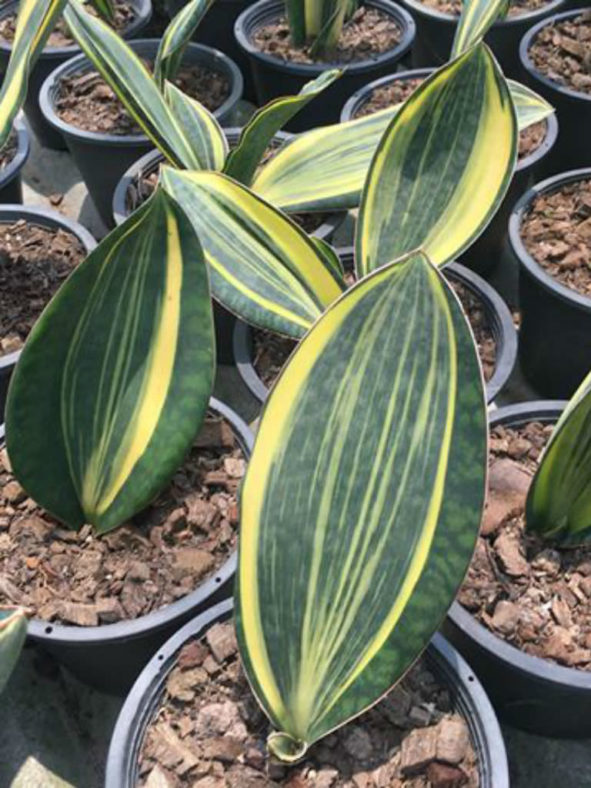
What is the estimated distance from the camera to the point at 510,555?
90cm

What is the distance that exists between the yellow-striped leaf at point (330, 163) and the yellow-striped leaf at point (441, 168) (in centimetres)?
17

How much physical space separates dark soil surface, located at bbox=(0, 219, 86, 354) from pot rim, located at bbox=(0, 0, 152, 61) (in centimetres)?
58

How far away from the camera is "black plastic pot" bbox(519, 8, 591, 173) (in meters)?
1.53

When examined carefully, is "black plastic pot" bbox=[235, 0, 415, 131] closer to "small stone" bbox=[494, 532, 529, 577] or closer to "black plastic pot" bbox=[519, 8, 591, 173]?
"black plastic pot" bbox=[519, 8, 591, 173]

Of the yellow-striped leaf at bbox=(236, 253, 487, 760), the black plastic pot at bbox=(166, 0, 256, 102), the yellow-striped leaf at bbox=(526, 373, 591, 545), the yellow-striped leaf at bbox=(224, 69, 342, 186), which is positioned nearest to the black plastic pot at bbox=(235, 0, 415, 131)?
the black plastic pot at bbox=(166, 0, 256, 102)

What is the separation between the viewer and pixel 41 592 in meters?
0.90

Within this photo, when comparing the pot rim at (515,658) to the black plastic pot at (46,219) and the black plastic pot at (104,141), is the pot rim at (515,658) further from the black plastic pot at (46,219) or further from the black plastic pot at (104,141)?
the black plastic pot at (104,141)

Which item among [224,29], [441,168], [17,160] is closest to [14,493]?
[441,168]

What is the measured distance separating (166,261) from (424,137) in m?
0.43

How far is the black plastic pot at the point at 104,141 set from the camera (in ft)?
4.93

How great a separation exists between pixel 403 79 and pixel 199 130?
50 cm

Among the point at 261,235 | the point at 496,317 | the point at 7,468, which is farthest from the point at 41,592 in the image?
the point at 496,317

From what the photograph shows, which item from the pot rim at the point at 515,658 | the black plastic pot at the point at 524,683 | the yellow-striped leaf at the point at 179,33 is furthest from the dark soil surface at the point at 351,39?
the pot rim at the point at 515,658

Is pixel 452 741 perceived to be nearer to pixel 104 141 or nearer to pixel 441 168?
pixel 441 168
